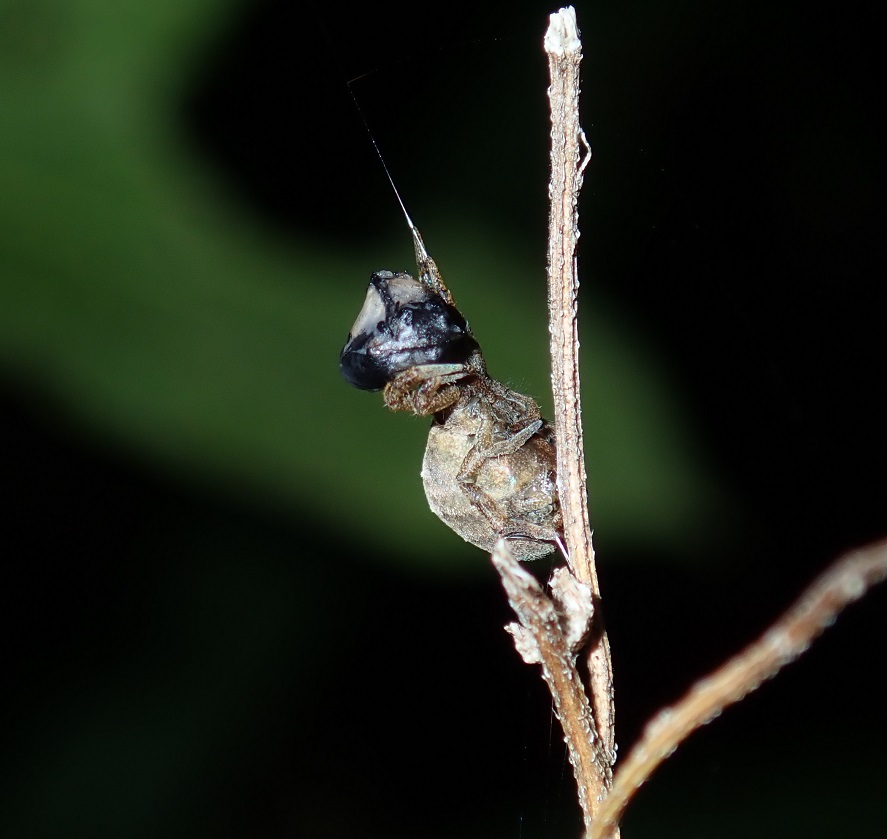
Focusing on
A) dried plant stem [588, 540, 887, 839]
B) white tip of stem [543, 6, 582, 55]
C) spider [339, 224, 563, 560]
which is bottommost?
dried plant stem [588, 540, 887, 839]

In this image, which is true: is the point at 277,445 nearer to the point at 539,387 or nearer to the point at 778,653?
the point at 539,387

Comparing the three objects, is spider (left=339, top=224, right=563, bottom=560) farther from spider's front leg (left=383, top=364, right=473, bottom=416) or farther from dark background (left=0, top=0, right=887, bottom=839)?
dark background (left=0, top=0, right=887, bottom=839)

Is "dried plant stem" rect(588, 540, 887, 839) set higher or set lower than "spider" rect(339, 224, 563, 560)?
lower

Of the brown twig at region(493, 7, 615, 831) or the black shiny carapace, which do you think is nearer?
the brown twig at region(493, 7, 615, 831)

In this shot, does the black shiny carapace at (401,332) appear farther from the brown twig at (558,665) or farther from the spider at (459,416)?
the brown twig at (558,665)

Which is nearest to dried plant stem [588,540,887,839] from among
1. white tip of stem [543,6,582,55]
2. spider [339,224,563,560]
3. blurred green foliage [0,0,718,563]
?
spider [339,224,563,560]

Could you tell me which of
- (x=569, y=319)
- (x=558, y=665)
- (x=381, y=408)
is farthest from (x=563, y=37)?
(x=381, y=408)

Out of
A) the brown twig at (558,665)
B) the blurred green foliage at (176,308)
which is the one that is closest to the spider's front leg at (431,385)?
the brown twig at (558,665)

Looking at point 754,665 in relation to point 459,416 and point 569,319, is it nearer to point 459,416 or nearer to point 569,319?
point 569,319
